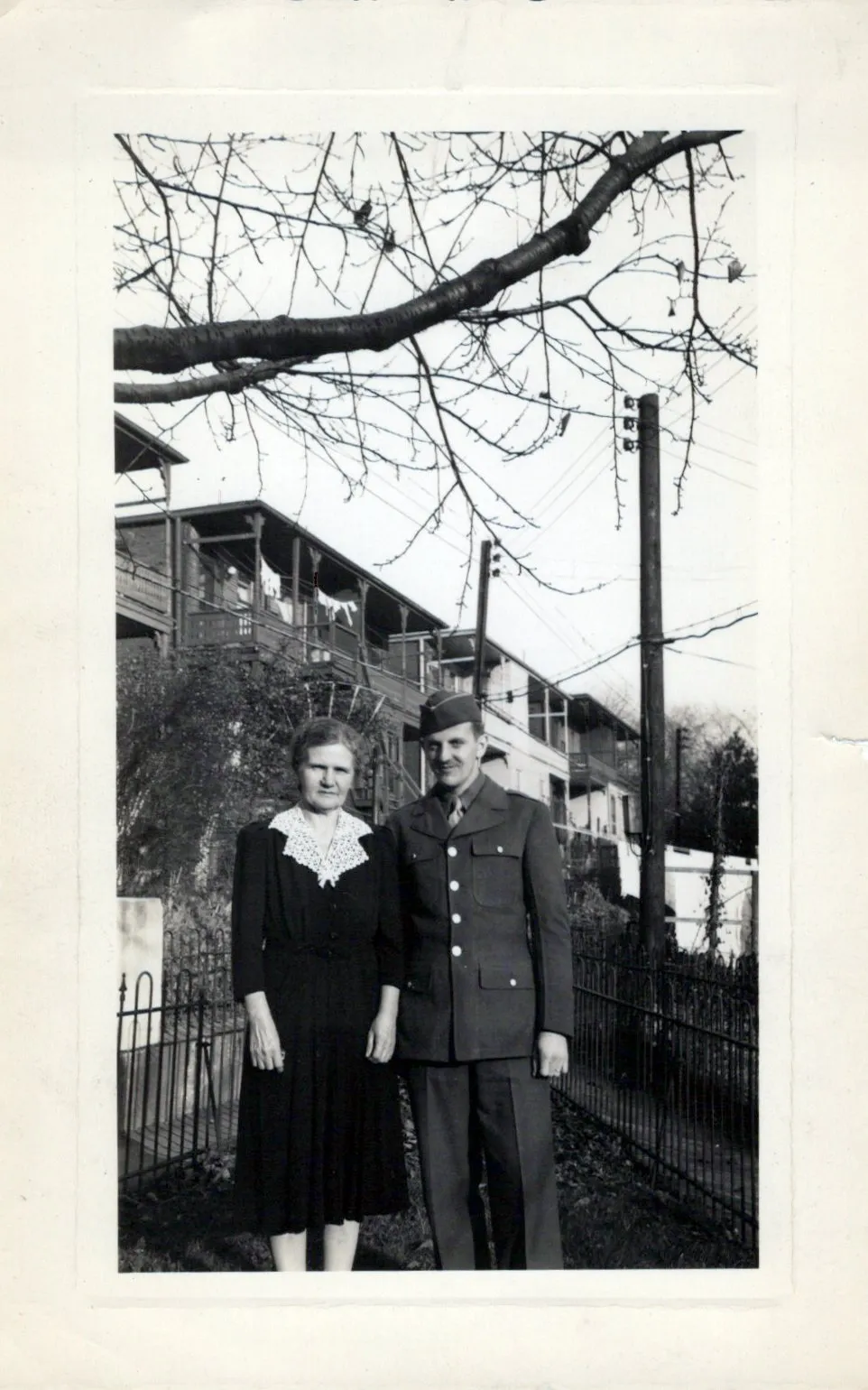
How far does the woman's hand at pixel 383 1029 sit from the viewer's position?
2.93 meters

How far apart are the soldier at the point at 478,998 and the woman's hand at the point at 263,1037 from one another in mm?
359

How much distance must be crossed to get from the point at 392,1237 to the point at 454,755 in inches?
57.0

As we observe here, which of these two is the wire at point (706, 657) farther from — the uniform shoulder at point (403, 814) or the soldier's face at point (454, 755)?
the uniform shoulder at point (403, 814)

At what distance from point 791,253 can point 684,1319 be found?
10.0ft

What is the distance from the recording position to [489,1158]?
298cm

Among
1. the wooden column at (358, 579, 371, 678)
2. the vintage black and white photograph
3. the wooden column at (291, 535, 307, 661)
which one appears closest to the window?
the vintage black and white photograph

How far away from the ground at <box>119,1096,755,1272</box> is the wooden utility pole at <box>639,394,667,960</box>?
0.94 m

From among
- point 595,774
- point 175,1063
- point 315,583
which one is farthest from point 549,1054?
point 315,583

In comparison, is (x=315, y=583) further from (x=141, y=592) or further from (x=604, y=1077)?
(x=604, y=1077)

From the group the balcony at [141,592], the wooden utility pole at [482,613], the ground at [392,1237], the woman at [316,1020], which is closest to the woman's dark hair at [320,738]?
the woman at [316,1020]

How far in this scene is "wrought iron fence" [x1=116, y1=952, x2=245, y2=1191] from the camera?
3004mm

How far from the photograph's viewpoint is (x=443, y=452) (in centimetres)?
317
